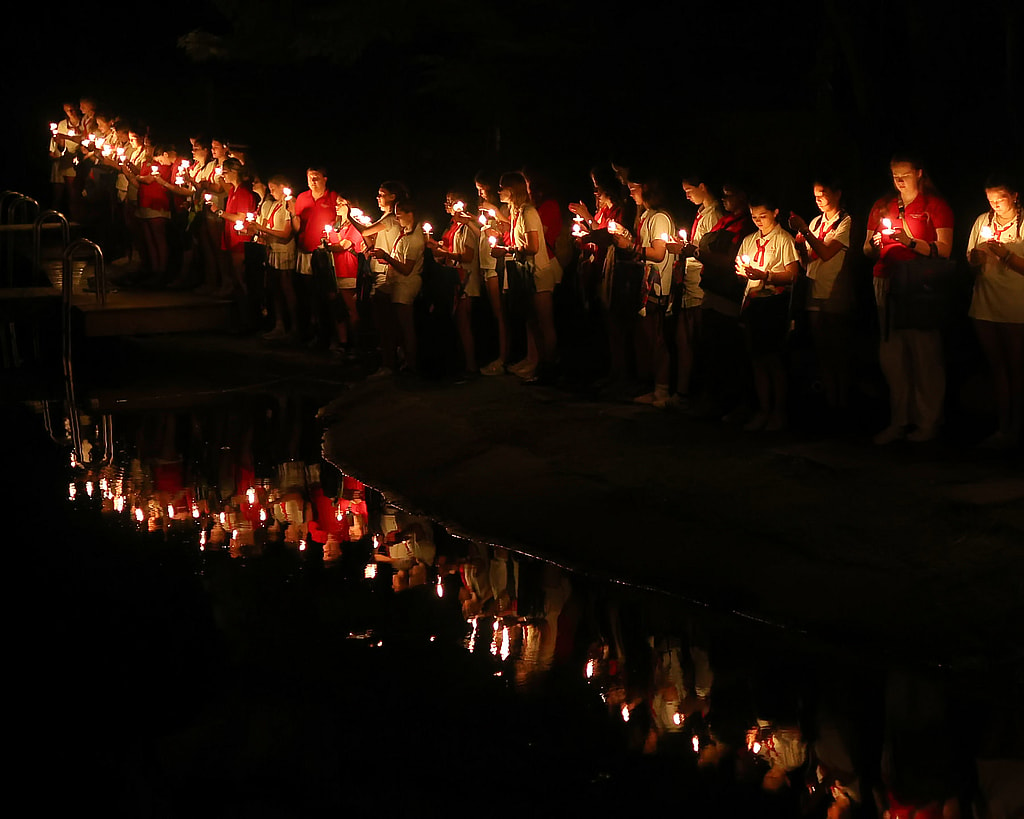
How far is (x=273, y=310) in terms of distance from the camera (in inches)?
Answer: 655

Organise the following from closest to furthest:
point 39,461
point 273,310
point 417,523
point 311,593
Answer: point 311,593 < point 417,523 < point 39,461 < point 273,310

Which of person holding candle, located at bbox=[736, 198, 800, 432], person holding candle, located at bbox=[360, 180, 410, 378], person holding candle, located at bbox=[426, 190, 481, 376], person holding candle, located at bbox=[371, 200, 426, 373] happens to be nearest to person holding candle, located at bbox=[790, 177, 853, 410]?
person holding candle, located at bbox=[736, 198, 800, 432]

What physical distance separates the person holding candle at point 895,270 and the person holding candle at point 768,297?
63 centimetres

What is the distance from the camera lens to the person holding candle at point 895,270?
9.35 meters

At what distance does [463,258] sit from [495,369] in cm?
101

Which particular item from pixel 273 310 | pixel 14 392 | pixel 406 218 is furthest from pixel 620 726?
pixel 273 310

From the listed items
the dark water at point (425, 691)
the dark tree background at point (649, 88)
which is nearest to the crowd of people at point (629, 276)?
the dark tree background at point (649, 88)

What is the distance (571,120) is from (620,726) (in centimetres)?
1018

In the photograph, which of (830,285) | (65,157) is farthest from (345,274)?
(65,157)

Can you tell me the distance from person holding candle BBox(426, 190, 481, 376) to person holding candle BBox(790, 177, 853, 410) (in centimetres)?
377

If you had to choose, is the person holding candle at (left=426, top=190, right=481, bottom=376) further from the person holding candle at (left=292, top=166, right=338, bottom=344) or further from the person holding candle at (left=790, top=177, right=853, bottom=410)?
the person holding candle at (left=790, top=177, right=853, bottom=410)

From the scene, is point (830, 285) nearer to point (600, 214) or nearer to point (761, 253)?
point (761, 253)

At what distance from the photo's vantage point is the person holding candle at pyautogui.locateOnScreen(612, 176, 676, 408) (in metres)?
11.3

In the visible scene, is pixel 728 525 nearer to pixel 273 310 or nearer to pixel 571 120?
pixel 571 120
